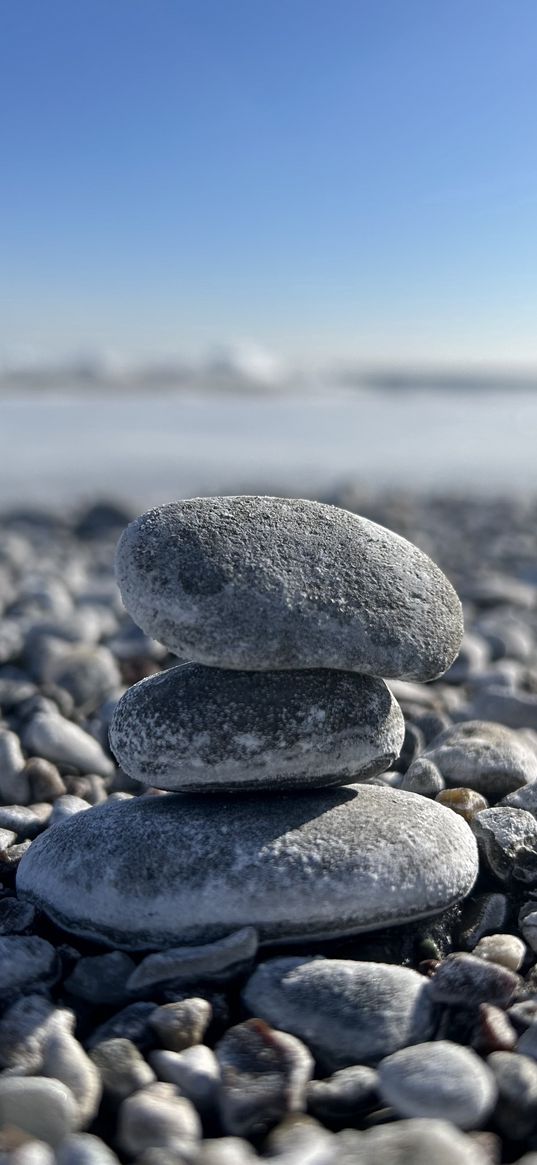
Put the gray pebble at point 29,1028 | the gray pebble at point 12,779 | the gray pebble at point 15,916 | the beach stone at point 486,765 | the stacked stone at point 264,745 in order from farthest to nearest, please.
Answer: the gray pebble at point 12,779 → the beach stone at point 486,765 → the gray pebble at point 15,916 → the stacked stone at point 264,745 → the gray pebble at point 29,1028

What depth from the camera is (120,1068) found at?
7.34 feet

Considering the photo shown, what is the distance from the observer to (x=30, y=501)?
1293 cm

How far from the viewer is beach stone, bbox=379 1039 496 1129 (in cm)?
208

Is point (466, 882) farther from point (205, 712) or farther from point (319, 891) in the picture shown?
point (205, 712)

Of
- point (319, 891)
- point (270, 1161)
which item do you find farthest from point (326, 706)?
point (270, 1161)

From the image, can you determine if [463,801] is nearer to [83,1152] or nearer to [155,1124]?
[155,1124]

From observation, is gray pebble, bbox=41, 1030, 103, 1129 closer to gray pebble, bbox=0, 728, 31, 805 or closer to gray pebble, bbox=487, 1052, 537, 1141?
gray pebble, bbox=487, 1052, 537, 1141

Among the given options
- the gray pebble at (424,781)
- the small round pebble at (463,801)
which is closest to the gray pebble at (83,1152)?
the small round pebble at (463,801)

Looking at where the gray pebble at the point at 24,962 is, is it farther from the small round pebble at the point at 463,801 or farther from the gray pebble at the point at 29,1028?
the small round pebble at the point at 463,801

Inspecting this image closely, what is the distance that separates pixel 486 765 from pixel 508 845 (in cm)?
58

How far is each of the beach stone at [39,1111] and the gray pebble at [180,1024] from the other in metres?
0.31

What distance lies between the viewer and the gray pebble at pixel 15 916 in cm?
283

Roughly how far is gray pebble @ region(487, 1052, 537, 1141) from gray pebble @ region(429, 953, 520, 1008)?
247 mm

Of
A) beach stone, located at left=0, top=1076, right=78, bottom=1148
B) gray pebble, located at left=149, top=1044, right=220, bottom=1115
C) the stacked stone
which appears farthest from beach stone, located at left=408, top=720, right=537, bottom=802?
beach stone, located at left=0, top=1076, right=78, bottom=1148
